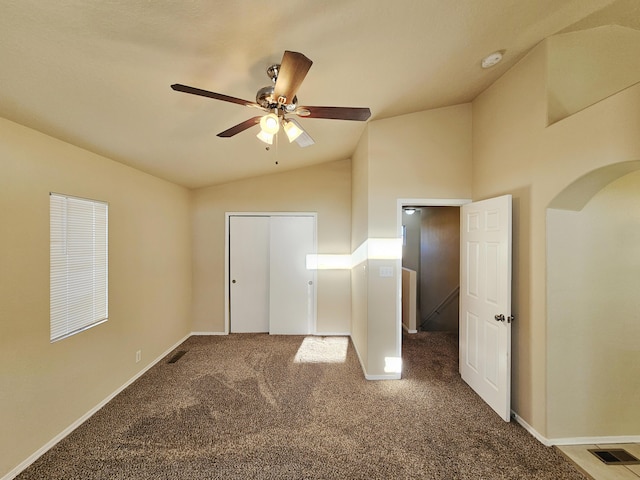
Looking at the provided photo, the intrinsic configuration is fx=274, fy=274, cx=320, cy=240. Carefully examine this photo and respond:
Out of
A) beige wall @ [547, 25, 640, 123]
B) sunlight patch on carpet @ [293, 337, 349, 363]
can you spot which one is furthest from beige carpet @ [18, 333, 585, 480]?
beige wall @ [547, 25, 640, 123]

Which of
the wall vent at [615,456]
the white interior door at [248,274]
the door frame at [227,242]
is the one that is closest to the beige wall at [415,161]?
the door frame at [227,242]

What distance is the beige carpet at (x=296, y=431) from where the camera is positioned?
1.88 meters

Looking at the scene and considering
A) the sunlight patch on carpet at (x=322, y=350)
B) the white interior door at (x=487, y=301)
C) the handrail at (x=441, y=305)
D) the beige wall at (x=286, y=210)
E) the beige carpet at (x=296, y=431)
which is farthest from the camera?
the handrail at (x=441, y=305)

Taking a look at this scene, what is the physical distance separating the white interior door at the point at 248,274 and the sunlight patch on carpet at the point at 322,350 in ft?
2.93

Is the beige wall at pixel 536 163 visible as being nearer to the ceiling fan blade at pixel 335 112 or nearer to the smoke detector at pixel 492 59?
the smoke detector at pixel 492 59

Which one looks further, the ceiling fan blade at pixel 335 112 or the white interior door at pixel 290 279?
the white interior door at pixel 290 279

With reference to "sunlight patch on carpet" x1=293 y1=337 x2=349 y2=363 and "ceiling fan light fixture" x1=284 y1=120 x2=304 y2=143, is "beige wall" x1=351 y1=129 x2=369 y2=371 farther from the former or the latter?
"ceiling fan light fixture" x1=284 y1=120 x2=304 y2=143

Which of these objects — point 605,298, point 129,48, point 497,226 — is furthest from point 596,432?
point 129,48

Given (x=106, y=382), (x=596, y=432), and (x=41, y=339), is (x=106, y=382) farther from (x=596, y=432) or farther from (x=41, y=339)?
(x=596, y=432)

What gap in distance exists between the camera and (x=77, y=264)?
2354 millimetres

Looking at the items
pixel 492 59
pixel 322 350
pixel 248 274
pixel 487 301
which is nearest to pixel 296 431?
pixel 322 350

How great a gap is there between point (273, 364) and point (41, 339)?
7.20ft

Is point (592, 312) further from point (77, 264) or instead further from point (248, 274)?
point (77, 264)

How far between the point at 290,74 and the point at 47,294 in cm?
239
